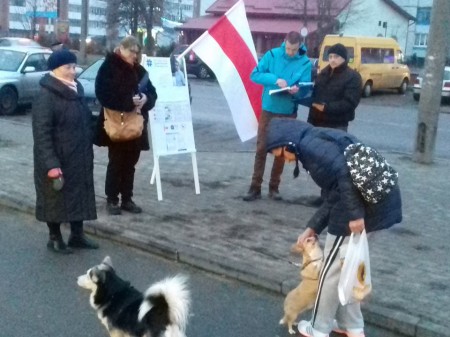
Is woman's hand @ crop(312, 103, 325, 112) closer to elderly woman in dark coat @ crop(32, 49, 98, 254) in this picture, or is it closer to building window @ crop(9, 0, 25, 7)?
elderly woman in dark coat @ crop(32, 49, 98, 254)

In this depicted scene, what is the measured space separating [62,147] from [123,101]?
1.22 meters

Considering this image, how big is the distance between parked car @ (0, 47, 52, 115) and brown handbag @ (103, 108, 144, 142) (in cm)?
1077

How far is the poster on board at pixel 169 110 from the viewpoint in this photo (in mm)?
9250

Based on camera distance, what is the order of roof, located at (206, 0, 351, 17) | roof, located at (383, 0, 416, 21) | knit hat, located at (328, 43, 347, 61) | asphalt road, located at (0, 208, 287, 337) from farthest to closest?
roof, located at (383, 0, 416, 21) < roof, located at (206, 0, 351, 17) < knit hat, located at (328, 43, 347, 61) < asphalt road, located at (0, 208, 287, 337)

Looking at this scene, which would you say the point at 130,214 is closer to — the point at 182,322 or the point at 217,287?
the point at 217,287

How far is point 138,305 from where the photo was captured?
468 centimetres

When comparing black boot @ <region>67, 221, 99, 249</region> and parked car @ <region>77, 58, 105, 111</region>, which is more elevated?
parked car @ <region>77, 58, 105, 111</region>

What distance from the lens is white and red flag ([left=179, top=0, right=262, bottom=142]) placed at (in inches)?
366

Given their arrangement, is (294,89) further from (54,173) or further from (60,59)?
(54,173)

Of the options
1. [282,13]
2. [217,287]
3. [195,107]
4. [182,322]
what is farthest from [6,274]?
[282,13]

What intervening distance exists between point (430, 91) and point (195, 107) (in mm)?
10955

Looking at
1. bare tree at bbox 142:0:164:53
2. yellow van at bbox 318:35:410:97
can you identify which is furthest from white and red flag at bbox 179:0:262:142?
bare tree at bbox 142:0:164:53

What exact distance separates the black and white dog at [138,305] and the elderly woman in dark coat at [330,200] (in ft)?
3.37

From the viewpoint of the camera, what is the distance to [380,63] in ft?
102
